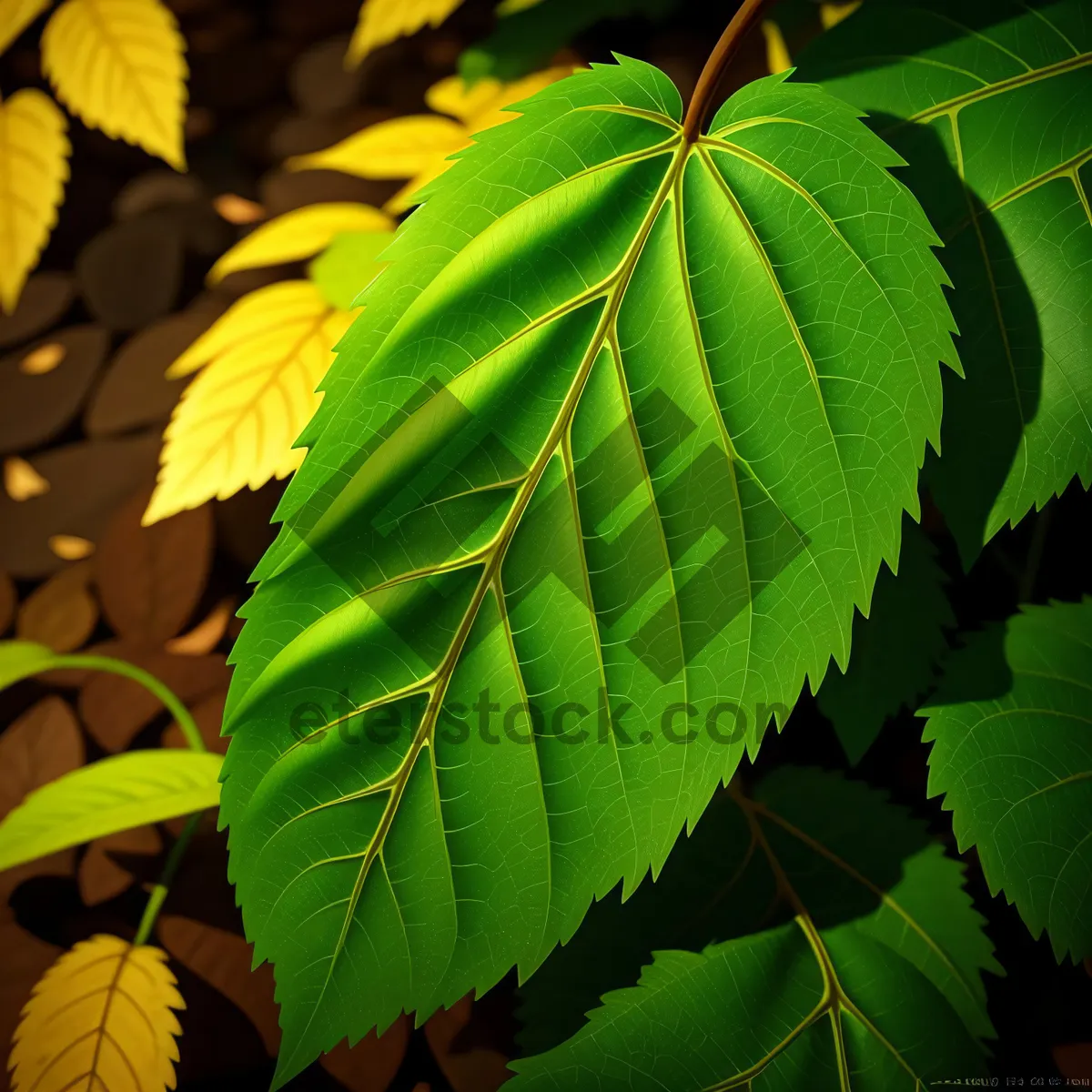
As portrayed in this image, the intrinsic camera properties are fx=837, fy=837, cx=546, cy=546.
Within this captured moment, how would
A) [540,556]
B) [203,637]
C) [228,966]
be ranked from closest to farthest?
[540,556], [228,966], [203,637]

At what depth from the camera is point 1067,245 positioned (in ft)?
1.31

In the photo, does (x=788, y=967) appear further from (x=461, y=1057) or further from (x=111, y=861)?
(x=111, y=861)

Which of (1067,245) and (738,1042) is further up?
(1067,245)

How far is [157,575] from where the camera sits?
0.58 metres

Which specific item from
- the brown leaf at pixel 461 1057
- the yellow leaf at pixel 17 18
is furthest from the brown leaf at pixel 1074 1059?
the yellow leaf at pixel 17 18

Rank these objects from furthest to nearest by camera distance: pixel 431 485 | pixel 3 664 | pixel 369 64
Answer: pixel 369 64
pixel 3 664
pixel 431 485

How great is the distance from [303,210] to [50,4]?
0.31 meters

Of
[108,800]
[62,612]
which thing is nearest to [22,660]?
[62,612]

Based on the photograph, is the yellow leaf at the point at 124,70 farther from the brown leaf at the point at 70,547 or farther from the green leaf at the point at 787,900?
the green leaf at the point at 787,900

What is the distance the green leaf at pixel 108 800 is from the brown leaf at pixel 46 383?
0.29 meters

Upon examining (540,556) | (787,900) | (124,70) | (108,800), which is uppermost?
(124,70)

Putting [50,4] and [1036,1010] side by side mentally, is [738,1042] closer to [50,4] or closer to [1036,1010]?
[1036,1010]

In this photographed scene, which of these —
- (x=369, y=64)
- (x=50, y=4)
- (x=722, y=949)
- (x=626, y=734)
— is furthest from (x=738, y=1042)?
(x=50, y=4)

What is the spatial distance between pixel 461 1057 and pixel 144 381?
20.4 inches
